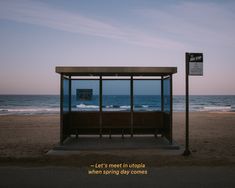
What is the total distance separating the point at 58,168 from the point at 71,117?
4758 millimetres

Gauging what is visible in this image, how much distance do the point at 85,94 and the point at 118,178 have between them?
554 centimetres

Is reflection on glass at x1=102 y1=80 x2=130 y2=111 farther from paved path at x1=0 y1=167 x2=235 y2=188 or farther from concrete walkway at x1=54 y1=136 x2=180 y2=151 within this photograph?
paved path at x1=0 y1=167 x2=235 y2=188

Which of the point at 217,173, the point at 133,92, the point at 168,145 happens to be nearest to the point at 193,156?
the point at 168,145

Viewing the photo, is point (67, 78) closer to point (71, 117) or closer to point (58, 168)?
point (71, 117)

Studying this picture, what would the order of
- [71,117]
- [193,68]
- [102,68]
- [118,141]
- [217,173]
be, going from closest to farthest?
[217,173], [193,68], [102,68], [118,141], [71,117]

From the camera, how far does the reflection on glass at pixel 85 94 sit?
431 inches

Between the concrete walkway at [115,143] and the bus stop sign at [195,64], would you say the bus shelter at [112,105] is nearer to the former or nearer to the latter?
the concrete walkway at [115,143]

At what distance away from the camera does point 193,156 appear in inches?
337

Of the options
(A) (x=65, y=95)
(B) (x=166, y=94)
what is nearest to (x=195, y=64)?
(B) (x=166, y=94)

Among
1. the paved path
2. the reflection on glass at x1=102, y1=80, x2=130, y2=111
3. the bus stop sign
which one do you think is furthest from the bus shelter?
the paved path

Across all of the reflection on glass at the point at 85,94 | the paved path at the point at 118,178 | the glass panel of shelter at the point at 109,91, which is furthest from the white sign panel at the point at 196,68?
the reflection on glass at the point at 85,94

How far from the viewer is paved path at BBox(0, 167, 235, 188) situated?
5375mm

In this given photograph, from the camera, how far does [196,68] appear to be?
8477 millimetres

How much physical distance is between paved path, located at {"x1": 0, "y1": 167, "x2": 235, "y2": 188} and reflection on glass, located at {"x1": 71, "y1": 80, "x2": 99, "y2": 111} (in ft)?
15.0
